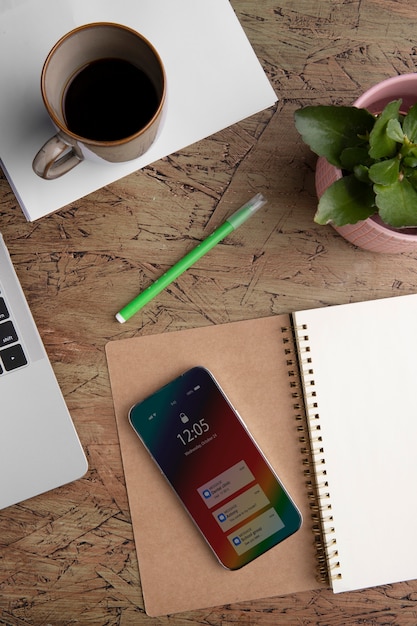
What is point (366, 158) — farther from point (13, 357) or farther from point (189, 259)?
point (13, 357)

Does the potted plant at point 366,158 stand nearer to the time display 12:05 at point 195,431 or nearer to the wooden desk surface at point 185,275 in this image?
the wooden desk surface at point 185,275

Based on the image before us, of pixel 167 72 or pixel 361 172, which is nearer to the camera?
pixel 361 172

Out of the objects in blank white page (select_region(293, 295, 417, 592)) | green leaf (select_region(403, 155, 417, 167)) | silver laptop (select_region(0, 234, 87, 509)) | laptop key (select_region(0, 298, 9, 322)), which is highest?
green leaf (select_region(403, 155, 417, 167))

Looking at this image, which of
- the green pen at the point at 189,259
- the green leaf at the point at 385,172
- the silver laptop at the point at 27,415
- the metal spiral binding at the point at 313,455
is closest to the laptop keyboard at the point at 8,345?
the silver laptop at the point at 27,415

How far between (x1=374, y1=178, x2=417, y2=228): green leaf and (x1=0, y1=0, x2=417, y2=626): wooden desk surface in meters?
0.19

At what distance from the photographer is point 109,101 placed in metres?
0.60

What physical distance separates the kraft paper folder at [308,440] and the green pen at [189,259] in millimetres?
39

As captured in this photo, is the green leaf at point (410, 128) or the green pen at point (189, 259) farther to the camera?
the green pen at point (189, 259)

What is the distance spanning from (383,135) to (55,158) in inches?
11.9

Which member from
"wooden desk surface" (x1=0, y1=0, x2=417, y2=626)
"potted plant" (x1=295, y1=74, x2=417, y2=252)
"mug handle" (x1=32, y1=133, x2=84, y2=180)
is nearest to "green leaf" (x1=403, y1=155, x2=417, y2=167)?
"potted plant" (x1=295, y1=74, x2=417, y2=252)

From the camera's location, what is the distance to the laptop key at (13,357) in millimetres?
639

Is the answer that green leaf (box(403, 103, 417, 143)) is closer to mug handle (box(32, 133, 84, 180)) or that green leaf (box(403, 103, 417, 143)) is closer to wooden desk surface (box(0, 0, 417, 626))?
wooden desk surface (box(0, 0, 417, 626))

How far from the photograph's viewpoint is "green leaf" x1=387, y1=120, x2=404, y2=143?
485 millimetres

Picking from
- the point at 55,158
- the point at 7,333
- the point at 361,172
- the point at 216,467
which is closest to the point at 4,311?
the point at 7,333
